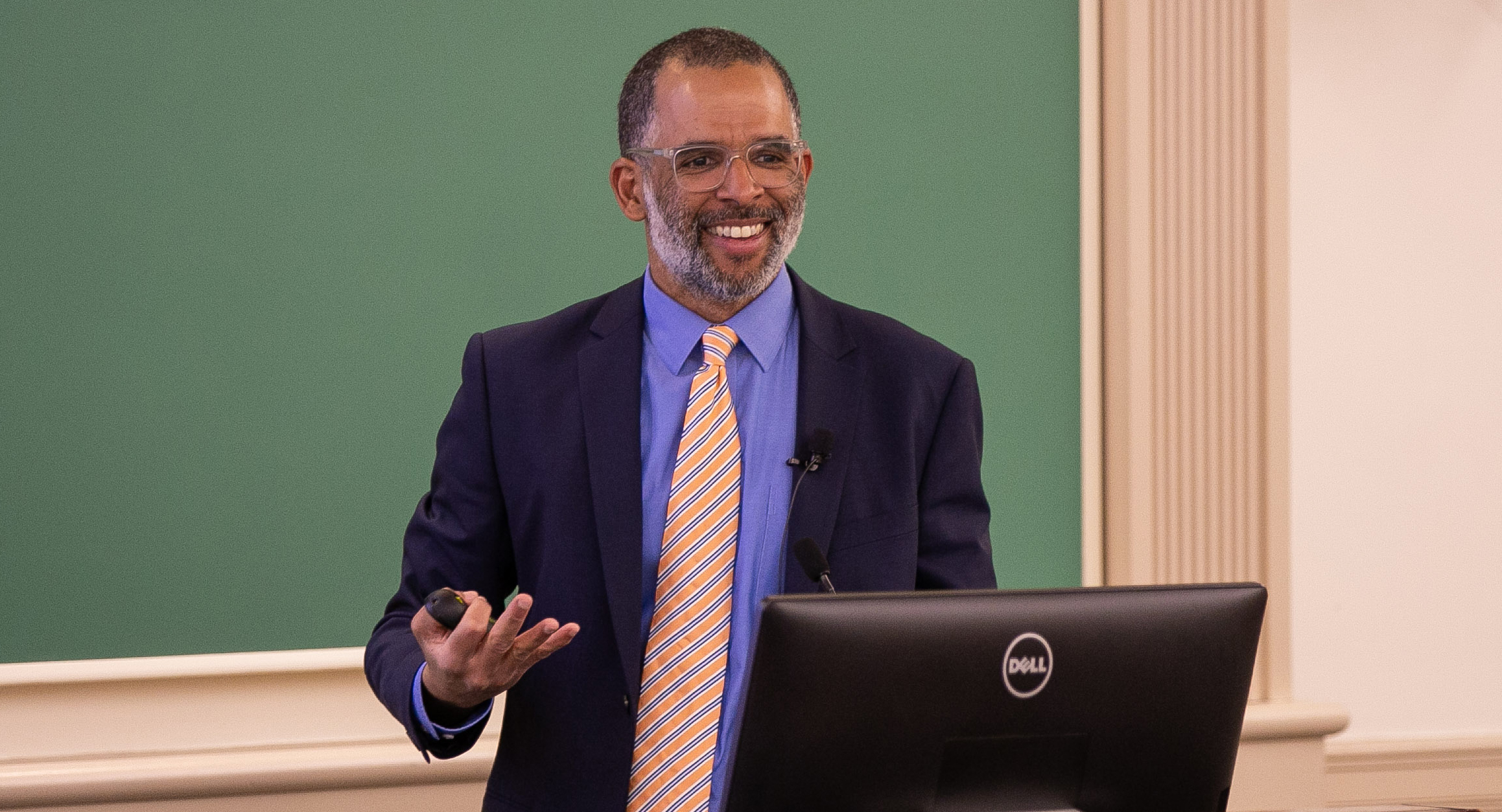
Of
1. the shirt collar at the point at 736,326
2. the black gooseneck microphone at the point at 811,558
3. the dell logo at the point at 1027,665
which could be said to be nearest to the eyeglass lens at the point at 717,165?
the shirt collar at the point at 736,326

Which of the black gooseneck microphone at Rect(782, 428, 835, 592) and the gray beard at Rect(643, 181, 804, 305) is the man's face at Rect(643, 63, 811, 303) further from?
the black gooseneck microphone at Rect(782, 428, 835, 592)

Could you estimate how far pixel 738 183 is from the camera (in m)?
1.54

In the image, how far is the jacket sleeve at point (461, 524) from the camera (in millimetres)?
1535

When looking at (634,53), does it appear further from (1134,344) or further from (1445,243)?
(1445,243)

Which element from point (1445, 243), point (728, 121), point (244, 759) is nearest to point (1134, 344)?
point (1445, 243)

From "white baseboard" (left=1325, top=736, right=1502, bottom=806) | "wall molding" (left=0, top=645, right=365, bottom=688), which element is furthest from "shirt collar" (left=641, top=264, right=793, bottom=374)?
"white baseboard" (left=1325, top=736, right=1502, bottom=806)

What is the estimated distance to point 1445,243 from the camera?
10.8ft

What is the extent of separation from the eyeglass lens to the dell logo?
73 centimetres

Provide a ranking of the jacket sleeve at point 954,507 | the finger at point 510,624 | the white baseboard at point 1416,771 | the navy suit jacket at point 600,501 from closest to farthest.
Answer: the finger at point 510,624 < the navy suit jacket at point 600,501 < the jacket sleeve at point 954,507 < the white baseboard at point 1416,771

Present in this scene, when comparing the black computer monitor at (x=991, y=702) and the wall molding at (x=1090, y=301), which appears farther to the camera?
the wall molding at (x=1090, y=301)

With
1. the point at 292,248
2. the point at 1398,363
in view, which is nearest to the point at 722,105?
the point at 292,248

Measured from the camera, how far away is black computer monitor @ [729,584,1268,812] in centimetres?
96

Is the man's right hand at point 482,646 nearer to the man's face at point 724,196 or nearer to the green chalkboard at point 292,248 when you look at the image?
the man's face at point 724,196

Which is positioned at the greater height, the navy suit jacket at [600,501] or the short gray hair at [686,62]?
the short gray hair at [686,62]
